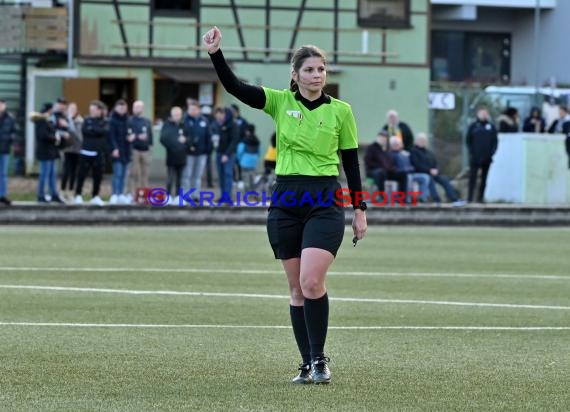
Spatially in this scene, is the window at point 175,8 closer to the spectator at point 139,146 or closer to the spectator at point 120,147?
the spectator at point 139,146

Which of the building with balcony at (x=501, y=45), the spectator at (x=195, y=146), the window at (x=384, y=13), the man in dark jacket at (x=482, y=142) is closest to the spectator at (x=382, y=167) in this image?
the man in dark jacket at (x=482, y=142)

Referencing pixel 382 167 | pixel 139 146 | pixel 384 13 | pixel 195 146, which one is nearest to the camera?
pixel 139 146

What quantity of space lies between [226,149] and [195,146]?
1728mm

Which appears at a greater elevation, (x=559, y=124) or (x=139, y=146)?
(x=559, y=124)

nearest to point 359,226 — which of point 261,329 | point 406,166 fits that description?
point 261,329

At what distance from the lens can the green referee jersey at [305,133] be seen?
9281 millimetres

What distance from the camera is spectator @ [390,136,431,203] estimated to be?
31.8m

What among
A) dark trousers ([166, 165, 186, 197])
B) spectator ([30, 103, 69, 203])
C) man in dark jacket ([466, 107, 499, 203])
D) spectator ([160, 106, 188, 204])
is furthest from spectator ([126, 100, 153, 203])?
man in dark jacket ([466, 107, 499, 203])

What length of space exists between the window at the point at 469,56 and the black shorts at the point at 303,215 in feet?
180

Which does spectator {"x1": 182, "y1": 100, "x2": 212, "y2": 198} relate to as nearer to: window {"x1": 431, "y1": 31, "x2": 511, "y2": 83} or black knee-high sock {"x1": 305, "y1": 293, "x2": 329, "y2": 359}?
black knee-high sock {"x1": 305, "y1": 293, "x2": 329, "y2": 359}

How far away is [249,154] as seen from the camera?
35.3 meters

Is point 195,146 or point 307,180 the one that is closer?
point 307,180

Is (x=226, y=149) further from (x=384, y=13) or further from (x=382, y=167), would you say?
(x=384, y=13)

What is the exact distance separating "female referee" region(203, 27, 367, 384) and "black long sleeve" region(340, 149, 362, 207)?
13cm
